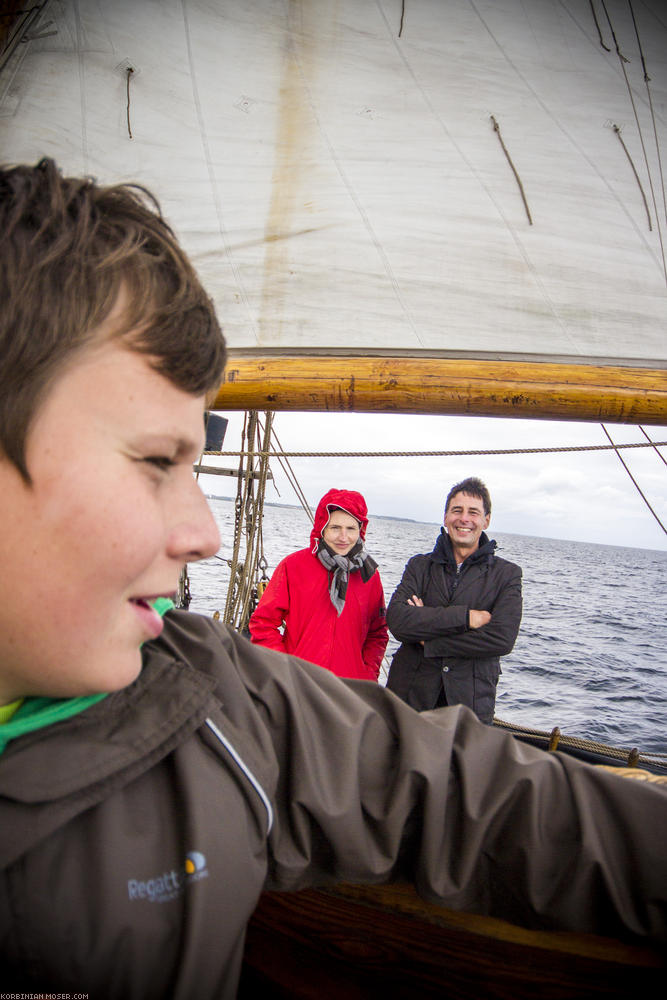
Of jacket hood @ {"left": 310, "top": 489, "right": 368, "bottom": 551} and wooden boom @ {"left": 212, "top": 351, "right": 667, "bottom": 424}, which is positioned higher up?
wooden boom @ {"left": 212, "top": 351, "right": 667, "bottom": 424}

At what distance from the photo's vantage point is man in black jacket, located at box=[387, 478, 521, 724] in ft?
11.0

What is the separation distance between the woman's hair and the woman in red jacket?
9.22 ft

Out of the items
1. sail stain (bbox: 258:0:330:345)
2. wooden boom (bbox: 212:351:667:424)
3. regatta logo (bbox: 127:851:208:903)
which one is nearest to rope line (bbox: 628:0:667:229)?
wooden boom (bbox: 212:351:667:424)

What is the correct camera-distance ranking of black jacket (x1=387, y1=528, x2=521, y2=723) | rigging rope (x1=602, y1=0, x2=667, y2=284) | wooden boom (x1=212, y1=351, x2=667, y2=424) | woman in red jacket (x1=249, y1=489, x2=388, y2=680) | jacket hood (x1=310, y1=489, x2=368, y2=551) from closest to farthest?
wooden boom (x1=212, y1=351, x2=667, y2=424) → rigging rope (x1=602, y1=0, x2=667, y2=284) → black jacket (x1=387, y1=528, x2=521, y2=723) → woman in red jacket (x1=249, y1=489, x2=388, y2=680) → jacket hood (x1=310, y1=489, x2=368, y2=551)

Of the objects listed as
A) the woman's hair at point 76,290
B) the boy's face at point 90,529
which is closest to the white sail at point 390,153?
the woman's hair at point 76,290

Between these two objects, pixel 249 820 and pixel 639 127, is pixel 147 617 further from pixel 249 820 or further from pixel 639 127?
pixel 639 127

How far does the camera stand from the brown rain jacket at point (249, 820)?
26.5 inches

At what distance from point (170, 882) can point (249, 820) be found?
141 mm

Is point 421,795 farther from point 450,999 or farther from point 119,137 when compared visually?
point 119,137

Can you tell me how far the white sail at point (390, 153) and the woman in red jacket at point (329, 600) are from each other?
133 cm

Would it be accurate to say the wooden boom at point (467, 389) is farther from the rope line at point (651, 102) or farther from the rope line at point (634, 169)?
the rope line at point (651, 102)

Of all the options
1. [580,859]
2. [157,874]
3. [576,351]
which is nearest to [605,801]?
[580,859]

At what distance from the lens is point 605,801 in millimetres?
918

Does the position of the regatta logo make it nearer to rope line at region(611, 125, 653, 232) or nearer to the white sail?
the white sail
